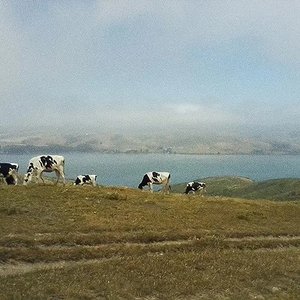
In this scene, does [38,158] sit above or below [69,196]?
above

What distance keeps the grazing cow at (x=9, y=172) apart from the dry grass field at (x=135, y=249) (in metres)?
7.91

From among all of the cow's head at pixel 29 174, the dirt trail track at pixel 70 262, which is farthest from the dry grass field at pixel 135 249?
the cow's head at pixel 29 174

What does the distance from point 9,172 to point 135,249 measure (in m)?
22.8

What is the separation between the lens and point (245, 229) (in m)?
25.4

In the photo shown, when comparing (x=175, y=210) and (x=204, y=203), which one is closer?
(x=175, y=210)

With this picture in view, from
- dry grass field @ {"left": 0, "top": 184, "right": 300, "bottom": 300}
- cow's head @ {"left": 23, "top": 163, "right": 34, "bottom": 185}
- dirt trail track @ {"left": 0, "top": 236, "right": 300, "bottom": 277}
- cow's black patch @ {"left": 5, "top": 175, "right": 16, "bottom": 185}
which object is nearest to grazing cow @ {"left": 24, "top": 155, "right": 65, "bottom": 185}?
cow's head @ {"left": 23, "top": 163, "right": 34, "bottom": 185}

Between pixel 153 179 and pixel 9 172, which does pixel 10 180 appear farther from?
pixel 153 179

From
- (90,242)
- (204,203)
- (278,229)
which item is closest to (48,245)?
(90,242)

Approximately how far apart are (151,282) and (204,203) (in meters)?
20.8

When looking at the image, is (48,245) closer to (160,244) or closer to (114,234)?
(114,234)

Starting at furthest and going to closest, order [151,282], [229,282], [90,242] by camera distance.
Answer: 1. [90,242]
2. [229,282]
3. [151,282]

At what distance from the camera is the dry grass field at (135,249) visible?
13.0 meters

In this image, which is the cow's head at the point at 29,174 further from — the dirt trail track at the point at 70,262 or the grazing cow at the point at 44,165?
the dirt trail track at the point at 70,262

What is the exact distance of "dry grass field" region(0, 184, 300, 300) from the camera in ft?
42.7
